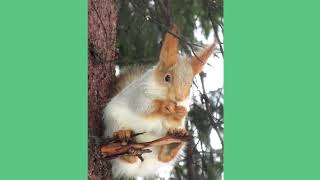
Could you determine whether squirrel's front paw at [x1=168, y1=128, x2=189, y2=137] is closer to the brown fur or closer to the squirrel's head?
the brown fur

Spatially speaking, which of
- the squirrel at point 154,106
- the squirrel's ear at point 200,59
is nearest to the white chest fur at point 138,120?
the squirrel at point 154,106

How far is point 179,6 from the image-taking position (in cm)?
231

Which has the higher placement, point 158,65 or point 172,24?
point 172,24

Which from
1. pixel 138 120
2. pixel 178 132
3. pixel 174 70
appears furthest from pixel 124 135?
pixel 174 70

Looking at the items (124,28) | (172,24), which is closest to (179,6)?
(172,24)

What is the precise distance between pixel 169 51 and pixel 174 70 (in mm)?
74

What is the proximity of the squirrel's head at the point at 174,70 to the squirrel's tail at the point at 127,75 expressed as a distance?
71mm

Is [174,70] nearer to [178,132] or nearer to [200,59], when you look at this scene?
[200,59]

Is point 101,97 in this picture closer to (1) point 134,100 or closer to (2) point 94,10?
(1) point 134,100

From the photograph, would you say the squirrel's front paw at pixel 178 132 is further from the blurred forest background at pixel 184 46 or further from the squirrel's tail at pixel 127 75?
the squirrel's tail at pixel 127 75


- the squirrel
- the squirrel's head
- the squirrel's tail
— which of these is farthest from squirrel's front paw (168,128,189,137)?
the squirrel's tail

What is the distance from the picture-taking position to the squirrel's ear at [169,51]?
7.39 ft

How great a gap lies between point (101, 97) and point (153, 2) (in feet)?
1.33

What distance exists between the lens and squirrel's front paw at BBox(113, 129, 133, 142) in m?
2.28
